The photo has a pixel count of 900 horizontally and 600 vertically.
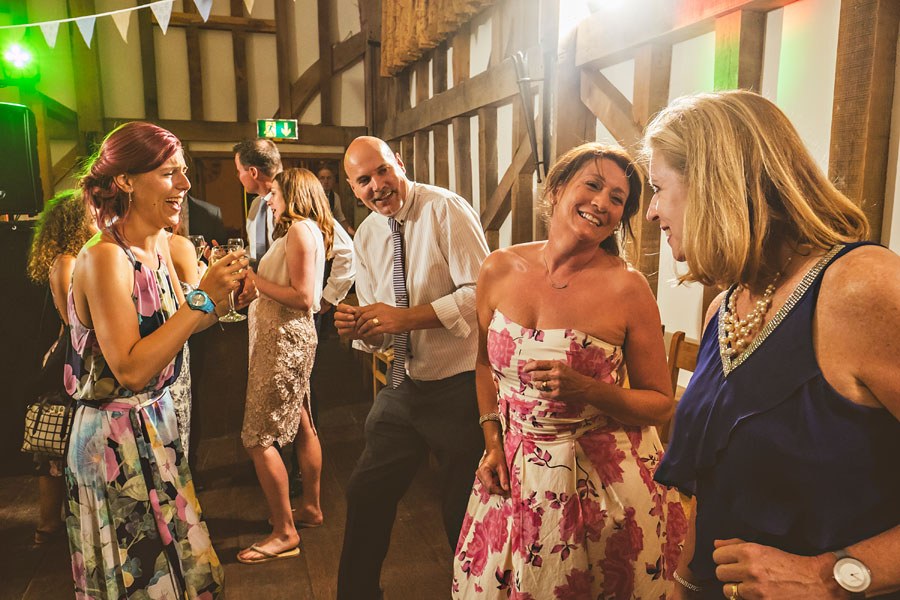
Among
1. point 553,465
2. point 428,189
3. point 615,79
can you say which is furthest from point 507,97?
point 553,465

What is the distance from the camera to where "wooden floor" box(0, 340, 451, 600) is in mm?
2512

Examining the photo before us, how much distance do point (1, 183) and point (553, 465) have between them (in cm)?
317

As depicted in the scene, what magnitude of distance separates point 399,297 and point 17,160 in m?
2.37

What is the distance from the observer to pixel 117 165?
158 cm

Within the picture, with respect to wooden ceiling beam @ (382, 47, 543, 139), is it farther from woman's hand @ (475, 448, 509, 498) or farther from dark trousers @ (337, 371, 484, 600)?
woman's hand @ (475, 448, 509, 498)

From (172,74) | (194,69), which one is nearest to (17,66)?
(172,74)

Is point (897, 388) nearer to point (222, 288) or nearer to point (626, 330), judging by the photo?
point (626, 330)

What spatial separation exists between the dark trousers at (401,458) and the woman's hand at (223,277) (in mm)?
700

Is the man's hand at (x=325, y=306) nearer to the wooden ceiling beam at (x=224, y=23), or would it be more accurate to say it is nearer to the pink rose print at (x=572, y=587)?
the pink rose print at (x=572, y=587)

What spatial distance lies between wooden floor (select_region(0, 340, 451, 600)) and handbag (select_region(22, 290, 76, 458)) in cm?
56

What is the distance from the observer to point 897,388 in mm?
747

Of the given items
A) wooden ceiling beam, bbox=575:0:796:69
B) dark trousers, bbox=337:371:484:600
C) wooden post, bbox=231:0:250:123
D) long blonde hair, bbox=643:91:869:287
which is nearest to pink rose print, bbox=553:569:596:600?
dark trousers, bbox=337:371:484:600

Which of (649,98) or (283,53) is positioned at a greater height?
(283,53)

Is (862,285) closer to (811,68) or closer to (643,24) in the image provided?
(811,68)
